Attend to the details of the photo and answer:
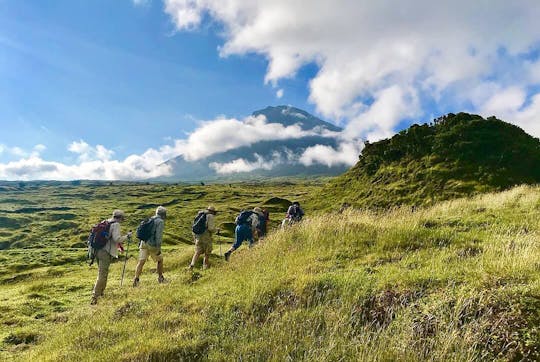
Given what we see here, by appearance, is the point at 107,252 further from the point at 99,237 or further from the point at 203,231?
the point at 203,231

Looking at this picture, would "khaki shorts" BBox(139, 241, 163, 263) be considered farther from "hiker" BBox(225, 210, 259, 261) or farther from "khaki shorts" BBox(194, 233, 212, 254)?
"hiker" BBox(225, 210, 259, 261)

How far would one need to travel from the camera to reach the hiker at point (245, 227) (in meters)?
19.5

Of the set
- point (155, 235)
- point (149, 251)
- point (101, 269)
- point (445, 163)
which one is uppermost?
point (445, 163)

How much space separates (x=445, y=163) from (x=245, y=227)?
74.0 ft

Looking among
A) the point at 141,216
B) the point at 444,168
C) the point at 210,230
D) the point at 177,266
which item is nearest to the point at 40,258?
the point at 177,266

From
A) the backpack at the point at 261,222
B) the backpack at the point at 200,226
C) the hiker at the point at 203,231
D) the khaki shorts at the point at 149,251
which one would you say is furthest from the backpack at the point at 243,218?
the khaki shorts at the point at 149,251

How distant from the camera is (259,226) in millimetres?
22234

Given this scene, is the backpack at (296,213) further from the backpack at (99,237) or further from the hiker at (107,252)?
the backpack at (99,237)

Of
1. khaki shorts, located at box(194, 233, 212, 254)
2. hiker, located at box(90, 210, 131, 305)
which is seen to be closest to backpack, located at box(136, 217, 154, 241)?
hiker, located at box(90, 210, 131, 305)

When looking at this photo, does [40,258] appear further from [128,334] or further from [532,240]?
[532,240]

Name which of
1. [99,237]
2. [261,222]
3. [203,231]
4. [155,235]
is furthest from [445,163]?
[99,237]

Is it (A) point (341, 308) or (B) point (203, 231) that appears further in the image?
(B) point (203, 231)

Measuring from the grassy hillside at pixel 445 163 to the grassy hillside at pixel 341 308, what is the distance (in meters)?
18.9

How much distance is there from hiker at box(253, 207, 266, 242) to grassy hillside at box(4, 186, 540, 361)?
753 centimetres
